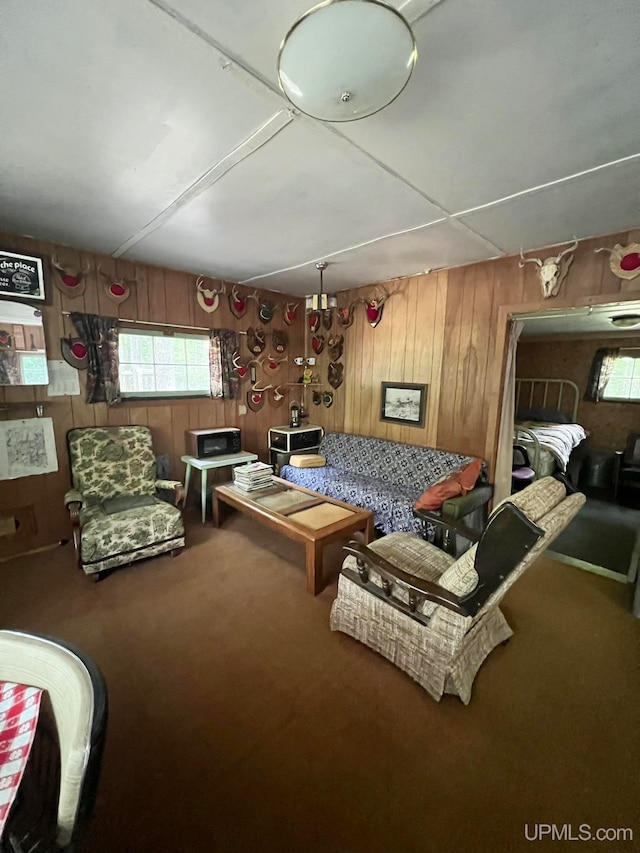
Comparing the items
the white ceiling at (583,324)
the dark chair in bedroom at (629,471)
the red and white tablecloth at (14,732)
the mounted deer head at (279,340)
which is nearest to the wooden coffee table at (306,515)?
the red and white tablecloth at (14,732)

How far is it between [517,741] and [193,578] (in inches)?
79.6

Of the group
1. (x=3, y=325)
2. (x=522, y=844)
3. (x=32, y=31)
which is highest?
(x=32, y=31)

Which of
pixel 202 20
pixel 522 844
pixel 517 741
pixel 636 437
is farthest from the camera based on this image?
pixel 636 437

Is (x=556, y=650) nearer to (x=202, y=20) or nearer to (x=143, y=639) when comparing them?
(x=143, y=639)

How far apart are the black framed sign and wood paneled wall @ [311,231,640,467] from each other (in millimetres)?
2896

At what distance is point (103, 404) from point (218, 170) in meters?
2.28

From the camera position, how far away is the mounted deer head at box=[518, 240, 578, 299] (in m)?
2.48

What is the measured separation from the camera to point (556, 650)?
1863 millimetres

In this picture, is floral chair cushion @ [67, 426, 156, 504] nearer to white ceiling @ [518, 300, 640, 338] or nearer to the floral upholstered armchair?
the floral upholstered armchair

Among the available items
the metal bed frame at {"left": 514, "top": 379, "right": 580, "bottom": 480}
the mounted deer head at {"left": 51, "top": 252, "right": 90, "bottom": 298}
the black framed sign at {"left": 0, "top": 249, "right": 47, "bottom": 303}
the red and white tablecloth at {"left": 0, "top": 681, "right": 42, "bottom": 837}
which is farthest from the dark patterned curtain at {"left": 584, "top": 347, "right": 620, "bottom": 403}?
the black framed sign at {"left": 0, "top": 249, "right": 47, "bottom": 303}

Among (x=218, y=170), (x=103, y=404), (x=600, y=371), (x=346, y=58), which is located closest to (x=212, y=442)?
(x=103, y=404)

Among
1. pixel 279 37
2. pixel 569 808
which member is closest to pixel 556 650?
pixel 569 808

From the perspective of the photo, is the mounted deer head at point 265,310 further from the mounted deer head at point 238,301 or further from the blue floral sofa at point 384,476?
the blue floral sofa at point 384,476

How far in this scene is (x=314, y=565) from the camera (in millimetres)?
2244
